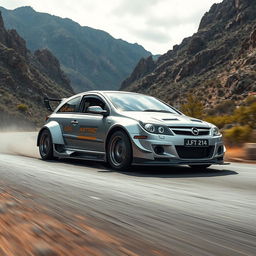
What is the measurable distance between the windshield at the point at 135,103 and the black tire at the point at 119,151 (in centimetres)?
70

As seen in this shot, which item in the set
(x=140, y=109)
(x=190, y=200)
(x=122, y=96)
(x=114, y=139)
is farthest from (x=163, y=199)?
(x=122, y=96)

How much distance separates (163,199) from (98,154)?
395 cm

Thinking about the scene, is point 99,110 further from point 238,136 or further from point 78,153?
point 238,136

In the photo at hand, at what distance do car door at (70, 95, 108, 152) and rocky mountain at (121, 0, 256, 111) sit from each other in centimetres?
4721

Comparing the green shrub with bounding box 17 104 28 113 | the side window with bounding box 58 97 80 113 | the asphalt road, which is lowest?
the asphalt road

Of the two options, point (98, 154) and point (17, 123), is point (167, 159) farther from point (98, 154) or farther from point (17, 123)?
point (17, 123)

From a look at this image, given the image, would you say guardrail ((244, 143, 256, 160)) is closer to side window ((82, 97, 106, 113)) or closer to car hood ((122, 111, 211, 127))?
car hood ((122, 111, 211, 127))

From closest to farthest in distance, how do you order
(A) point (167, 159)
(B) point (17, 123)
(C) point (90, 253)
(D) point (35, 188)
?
(C) point (90, 253) < (D) point (35, 188) < (A) point (167, 159) < (B) point (17, 123)

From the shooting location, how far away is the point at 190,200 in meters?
4.50

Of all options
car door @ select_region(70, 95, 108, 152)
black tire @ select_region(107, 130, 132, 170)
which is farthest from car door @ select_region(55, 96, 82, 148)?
black tire @ select_region(107, 130, 132, 170)

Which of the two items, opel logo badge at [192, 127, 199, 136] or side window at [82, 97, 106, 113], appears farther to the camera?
side window at [82, 97, 106, 113]

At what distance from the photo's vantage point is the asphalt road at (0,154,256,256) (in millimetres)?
2836

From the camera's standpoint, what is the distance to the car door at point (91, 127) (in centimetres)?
836

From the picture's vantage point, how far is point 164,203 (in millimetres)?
4301
